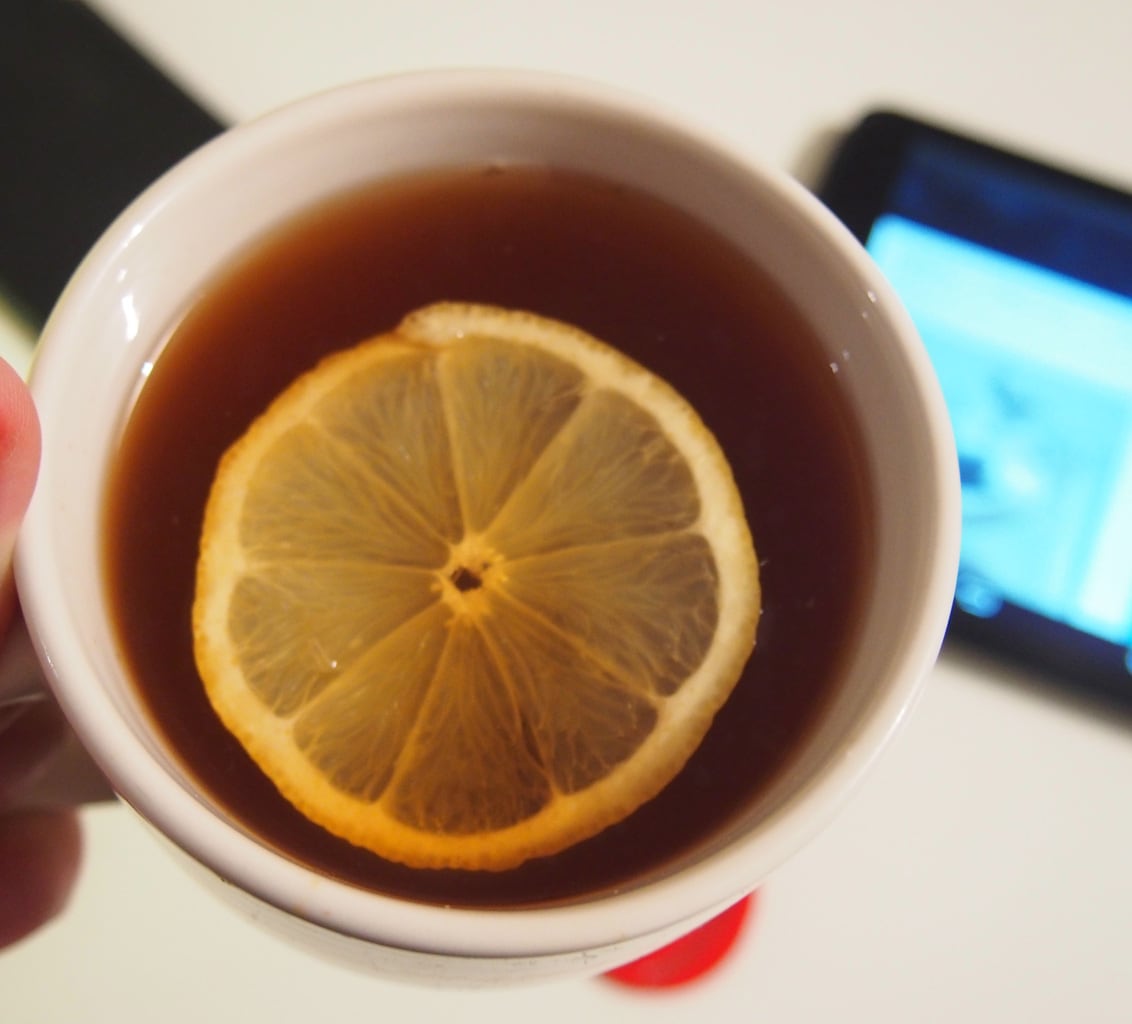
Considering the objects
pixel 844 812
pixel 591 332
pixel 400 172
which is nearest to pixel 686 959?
pixel 844 812

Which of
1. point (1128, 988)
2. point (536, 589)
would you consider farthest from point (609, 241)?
point (1128, 988)

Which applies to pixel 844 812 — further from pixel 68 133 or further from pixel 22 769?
pixel 68 133

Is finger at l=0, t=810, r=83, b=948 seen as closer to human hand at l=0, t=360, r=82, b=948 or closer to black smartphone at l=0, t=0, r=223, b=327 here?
human hand at l=0, t=360, r=82, b=948

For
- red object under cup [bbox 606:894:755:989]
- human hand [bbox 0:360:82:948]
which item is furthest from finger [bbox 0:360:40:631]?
red object under cup [bbox 606:894:755:989]

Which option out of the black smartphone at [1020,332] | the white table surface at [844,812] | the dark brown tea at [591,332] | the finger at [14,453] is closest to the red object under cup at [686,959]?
the white table surface at [844,812]

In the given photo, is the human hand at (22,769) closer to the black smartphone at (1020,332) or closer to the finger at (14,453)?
the finger at (14,453)
